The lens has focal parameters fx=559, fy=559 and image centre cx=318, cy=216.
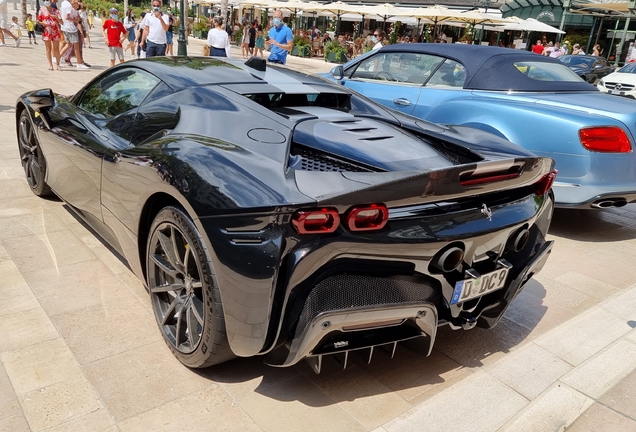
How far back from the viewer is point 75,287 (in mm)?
3355

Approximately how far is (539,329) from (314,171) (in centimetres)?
A: 192

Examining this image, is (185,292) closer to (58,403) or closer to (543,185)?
(58,403)

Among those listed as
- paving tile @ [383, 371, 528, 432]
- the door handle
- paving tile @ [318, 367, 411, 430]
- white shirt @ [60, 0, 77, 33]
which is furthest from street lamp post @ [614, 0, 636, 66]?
paving tile @ [318, 367, 411, 430]

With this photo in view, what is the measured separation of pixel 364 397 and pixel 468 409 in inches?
18.2

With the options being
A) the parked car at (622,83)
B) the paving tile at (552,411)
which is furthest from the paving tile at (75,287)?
the parked car at (622,83)

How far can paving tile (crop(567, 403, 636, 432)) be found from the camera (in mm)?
2385

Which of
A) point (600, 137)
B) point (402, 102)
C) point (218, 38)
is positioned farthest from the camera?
point (218, 38)

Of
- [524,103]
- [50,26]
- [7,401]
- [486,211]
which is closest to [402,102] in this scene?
[524,103]

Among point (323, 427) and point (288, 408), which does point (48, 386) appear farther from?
point (323, 427)

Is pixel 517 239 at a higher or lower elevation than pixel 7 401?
higher

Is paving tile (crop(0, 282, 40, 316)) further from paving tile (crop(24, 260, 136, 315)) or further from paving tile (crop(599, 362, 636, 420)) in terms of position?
paving tile (crop(599, 362, 636, 420))

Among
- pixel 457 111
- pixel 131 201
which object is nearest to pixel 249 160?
pixel 131 201

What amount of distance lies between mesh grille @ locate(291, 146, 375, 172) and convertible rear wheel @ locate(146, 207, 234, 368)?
0.57 metres

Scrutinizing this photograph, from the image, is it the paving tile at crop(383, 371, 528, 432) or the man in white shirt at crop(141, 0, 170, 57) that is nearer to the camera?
the paving tile at crop(383, 371, 528, 432)
